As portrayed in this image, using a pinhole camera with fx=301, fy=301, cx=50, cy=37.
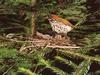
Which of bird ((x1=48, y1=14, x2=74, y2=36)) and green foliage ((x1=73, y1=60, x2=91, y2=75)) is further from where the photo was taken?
bird ((x1=48, y1=14, x2=74, y2=36))

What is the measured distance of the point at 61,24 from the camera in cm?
180

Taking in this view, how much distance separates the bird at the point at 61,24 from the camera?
5.87 feet

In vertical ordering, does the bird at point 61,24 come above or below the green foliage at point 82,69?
above

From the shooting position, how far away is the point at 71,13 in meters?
2.05

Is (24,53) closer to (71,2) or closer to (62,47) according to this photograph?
(62,47)

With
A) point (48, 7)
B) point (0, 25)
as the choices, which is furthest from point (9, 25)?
point (48, 7)

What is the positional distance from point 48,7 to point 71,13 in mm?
232

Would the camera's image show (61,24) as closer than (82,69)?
No

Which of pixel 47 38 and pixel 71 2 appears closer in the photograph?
pixel 47 38

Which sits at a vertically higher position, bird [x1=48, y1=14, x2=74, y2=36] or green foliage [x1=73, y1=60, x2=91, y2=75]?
bird [x1=48, y1=14, x2=74, y2=36]

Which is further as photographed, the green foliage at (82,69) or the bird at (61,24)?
the bird at (61,24)

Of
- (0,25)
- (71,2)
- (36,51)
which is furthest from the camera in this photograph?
(71,2)

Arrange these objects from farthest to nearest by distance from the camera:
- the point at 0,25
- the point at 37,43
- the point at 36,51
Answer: the point at 0,25 < the point at 37,43 < the point at 36,51

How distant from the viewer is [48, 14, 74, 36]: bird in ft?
5.87
